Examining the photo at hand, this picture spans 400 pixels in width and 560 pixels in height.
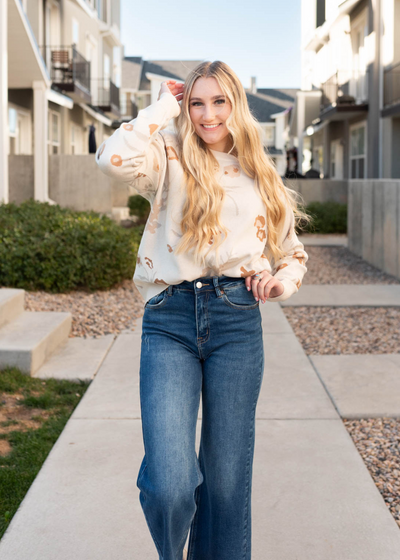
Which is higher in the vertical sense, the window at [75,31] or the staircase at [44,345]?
the window at [75,31]

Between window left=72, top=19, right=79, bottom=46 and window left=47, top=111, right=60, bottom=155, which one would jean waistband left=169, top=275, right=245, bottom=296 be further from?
window left=72, top=19, right=79, bottom=46

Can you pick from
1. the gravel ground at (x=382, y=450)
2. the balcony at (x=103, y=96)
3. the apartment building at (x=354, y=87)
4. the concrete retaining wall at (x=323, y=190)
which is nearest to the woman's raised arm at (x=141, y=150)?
the gravel ground at (x=382, y=450)

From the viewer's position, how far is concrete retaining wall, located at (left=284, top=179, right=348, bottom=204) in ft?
64.3

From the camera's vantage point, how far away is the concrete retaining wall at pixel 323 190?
19.6 meters

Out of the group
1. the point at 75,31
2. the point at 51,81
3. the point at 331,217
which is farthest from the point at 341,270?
the point at 75,31

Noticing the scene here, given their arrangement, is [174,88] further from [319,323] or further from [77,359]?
[319,323]

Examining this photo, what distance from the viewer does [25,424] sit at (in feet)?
13.9

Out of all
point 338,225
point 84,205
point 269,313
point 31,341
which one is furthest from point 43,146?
point 31,341

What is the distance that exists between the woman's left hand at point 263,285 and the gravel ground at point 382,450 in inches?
60.5

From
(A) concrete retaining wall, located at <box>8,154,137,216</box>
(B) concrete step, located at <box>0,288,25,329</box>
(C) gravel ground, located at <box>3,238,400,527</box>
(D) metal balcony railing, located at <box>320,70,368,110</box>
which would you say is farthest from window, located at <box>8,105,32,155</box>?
(B) concrete step, located at <box>0,288,25,329</box>

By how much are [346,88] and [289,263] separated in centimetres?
2020

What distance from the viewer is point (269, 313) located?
7.56 meters

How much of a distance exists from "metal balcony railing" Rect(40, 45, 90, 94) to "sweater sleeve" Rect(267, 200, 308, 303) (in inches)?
736

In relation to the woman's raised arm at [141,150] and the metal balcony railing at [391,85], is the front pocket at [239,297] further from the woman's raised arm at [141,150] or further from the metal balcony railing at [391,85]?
the metal balcony railing at [391,85]
